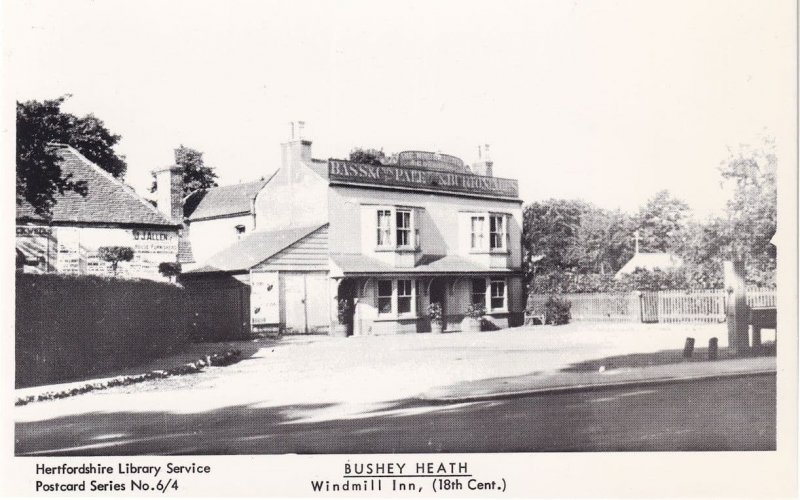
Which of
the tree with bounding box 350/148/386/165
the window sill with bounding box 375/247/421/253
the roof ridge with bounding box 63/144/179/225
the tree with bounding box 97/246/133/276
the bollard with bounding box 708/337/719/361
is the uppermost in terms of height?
the tree with bounding box 350/148/386/165

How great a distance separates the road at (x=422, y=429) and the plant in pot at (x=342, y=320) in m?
11.5

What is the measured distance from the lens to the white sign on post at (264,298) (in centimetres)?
2186

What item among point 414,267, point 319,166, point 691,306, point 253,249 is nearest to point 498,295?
point 414,267

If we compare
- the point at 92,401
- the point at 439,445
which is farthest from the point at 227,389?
the point at 439,445

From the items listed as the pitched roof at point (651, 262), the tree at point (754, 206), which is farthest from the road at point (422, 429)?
the pitched roof at point (651, 262)

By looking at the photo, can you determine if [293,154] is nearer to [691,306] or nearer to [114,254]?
[114,254]

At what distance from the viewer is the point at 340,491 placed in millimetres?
8016

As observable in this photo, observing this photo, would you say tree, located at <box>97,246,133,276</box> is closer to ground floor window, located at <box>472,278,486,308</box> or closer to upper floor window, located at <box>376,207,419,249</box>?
upper floor window, located at <box>376,207,419,249</box>

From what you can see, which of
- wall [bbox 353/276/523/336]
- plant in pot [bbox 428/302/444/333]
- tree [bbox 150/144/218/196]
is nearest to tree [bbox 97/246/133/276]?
tree [bbox 150/144/218/196]

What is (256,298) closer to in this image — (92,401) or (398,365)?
(398,365)

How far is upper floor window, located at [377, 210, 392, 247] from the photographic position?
22.7 m

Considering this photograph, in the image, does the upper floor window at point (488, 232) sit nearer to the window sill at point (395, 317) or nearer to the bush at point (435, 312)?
the bush at point (435, 312)

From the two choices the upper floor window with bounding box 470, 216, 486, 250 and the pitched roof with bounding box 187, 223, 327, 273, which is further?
the upper floor window with bounding box 470, 216, 486, 250

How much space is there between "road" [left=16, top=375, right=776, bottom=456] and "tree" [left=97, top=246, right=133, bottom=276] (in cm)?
759
